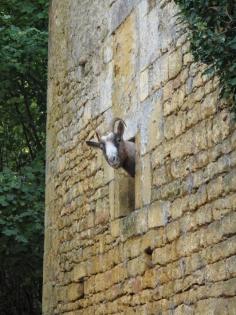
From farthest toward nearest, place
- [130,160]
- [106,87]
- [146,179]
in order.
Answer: [106,87], [130,160], [146,179]

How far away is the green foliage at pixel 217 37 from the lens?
491 centimetres

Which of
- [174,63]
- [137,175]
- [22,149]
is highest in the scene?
[22,149]

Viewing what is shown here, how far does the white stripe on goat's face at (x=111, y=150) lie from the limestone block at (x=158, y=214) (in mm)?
572

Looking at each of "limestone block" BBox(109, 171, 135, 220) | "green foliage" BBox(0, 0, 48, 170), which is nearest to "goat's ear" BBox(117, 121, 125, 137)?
"limestone block" BBox(109, 171, 135, 220)

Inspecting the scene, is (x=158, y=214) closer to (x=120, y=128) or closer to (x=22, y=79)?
(x=120, y=128)

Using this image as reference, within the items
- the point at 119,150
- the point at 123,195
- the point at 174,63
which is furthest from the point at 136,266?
the point at 174,63

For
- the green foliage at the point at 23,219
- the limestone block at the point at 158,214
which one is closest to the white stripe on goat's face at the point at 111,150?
the limestone block at the point at 158,214

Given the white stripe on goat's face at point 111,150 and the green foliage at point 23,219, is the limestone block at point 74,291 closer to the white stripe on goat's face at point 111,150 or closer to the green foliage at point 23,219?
the white stripe on goat's face at point 111,150

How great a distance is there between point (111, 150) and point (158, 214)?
2.66 feet

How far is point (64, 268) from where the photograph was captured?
Answer: 27.7ft

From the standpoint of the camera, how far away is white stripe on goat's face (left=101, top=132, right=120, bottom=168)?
673cm

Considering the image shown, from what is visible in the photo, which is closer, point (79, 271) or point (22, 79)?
point (79, 271)

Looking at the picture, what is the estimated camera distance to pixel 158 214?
20.4 ft

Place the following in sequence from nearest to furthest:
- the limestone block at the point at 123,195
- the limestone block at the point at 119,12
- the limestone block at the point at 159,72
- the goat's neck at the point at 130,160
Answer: the limestone block at the point at 159,72
the goat's neck at the point at 130,160
the limestone block at the point at 123,195
the limestone block at the point at 119,12
